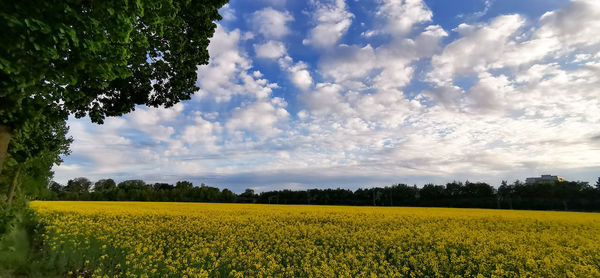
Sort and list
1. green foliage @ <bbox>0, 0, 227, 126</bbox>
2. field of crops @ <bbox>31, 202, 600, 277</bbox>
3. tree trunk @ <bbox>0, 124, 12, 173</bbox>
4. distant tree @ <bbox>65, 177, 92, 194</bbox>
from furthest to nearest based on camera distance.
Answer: distant tree @ <bbox>65, 177, 92, 194</bbox> < field of crops @ <bbox>31, 202, 600, 277</bbox> < tree trunk @ <bbox>0, 124, 12, 173</bbox> < green foliage @ <bbox>0, 0, 227, 126</bbox>

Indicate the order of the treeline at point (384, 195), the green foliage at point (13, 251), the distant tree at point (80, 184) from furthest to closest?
the distant tree at point (80, 184) → the treeline at point (384, 195) → the green foliage at point (13, 251)

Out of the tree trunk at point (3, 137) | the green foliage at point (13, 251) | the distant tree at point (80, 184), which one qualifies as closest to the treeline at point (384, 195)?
the distant tree at point (80, 184)

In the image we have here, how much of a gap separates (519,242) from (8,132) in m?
16.8

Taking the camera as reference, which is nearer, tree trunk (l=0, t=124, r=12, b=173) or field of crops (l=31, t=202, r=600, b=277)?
tree trunk (l=0, t=124, r=12, b=173)

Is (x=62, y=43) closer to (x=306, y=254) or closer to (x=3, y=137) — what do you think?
(x=3, y=137)

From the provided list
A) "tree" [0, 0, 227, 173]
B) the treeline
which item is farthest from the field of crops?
the treeline

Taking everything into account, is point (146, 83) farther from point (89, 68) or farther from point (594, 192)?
point (594, 192)

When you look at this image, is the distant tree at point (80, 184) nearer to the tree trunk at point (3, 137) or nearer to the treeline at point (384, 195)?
the treeline at point (384, 195)

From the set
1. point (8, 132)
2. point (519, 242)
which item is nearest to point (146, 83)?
point (8, 132)

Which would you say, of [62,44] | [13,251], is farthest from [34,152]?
[62,44]

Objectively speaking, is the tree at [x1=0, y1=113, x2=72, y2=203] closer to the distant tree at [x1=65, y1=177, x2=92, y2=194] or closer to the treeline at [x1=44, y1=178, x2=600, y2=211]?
the treeline at [x1=44, y1=178, x2=600, y2=211]

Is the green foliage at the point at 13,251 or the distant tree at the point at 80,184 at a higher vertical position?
the distant tree at the point at 80,184

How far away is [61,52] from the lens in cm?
528

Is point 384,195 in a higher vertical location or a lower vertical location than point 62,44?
lower
